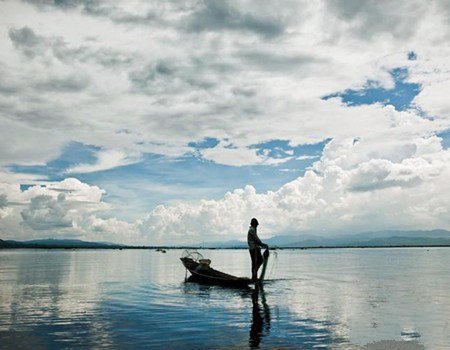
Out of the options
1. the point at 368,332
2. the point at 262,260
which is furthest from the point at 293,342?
the point at 262,260

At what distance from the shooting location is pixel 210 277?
113 ft

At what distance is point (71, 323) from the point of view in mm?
17312

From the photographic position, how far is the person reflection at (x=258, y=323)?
14.2 metres

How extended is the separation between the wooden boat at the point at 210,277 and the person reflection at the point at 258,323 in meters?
5.41

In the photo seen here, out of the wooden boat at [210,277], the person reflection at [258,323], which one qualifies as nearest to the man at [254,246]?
the wooden boat at [210,277]

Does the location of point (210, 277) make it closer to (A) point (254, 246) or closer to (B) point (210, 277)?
(B) point (210, 277)

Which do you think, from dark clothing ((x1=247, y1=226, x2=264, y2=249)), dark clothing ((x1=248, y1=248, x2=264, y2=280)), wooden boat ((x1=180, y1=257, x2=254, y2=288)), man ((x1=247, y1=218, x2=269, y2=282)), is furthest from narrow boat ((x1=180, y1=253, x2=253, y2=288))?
dark clothing ((x1=247, y1=226, x2=264, y2=249))

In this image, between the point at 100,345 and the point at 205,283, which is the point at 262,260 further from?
the point at 100,345

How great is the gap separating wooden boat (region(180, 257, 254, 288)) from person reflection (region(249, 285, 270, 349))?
5.41 m

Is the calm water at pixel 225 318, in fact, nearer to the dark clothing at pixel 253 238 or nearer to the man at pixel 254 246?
the man at pixel 254 246

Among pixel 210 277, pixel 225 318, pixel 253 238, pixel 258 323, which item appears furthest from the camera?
pixel 210 277

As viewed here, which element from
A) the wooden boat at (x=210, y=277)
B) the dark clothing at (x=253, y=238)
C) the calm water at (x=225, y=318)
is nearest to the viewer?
the calm water at (x=225, y=318)

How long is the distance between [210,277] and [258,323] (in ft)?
57.8

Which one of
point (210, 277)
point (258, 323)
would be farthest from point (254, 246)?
point (258, 323)
